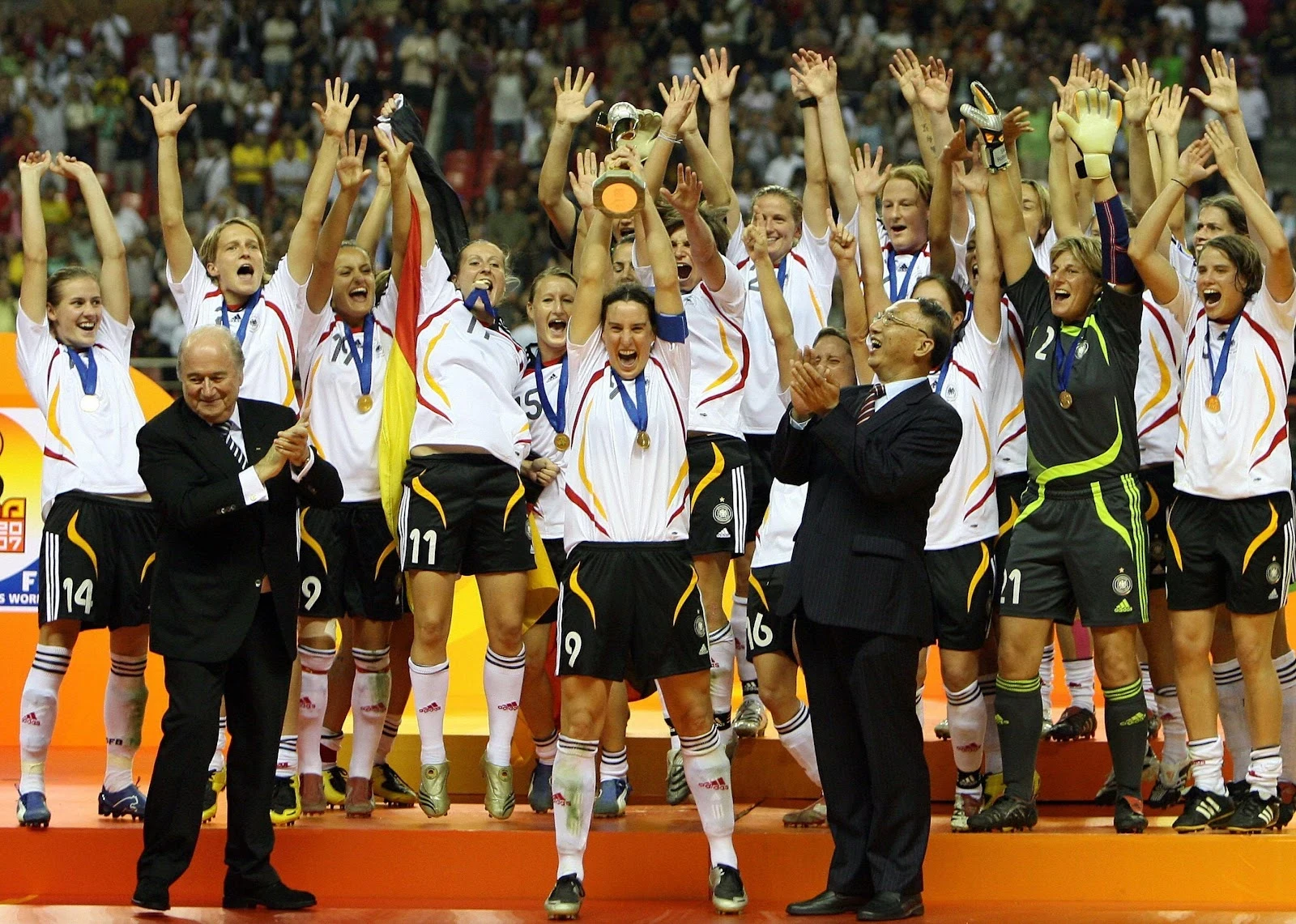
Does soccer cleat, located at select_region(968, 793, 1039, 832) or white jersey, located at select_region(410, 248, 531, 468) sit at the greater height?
white jersey, located at select_region(410, 248, 531, 468)

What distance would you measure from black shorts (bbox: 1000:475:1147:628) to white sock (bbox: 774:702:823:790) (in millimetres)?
856

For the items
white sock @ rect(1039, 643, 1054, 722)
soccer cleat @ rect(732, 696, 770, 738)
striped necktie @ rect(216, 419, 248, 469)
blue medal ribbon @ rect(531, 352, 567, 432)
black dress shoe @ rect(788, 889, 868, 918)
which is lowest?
black dress shoe @ rect(788, 889, 868, 918)

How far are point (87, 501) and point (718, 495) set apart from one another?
2374 millimetres

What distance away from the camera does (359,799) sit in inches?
244

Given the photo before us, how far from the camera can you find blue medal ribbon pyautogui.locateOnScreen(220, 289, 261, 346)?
620cm

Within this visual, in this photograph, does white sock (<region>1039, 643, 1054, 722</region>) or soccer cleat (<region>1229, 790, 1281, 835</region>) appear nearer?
soccer cleat (<region>1229, 790, 1281, 835</region>)

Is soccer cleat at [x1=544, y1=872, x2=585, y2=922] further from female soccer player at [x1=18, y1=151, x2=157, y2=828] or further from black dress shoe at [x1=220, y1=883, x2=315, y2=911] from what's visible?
female soccer player at [x1=18, y1=151, x2=157, y2=828]

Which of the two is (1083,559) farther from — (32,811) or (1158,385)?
(32,811)

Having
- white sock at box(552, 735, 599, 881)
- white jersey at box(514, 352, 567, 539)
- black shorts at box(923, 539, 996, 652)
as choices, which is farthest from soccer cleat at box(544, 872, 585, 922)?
white jersey at box(514, 352, 567, 539)

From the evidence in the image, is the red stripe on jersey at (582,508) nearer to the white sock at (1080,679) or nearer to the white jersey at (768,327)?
the white jersey at (768,327)

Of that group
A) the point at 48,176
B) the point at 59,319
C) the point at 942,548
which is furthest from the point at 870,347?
the point at 48,176

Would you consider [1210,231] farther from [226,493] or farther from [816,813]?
[226,493]

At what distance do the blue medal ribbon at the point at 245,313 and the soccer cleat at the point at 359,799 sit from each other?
1.70m

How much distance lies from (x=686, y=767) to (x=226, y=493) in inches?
68.3
